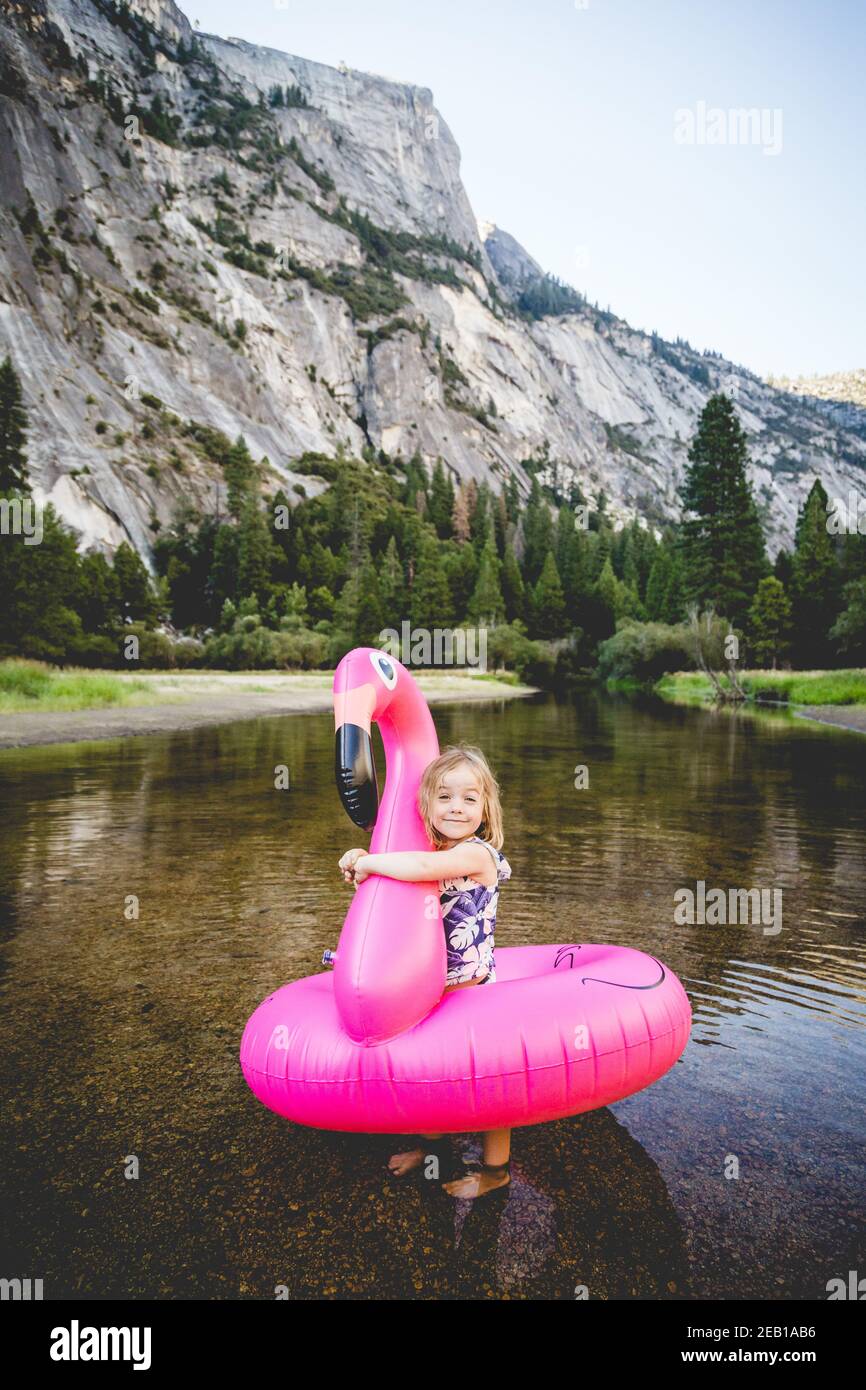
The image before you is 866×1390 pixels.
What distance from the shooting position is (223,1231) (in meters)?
3.14

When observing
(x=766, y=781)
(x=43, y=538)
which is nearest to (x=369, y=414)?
(x=43, y=538)

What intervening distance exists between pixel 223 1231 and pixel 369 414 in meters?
156

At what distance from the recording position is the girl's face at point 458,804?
394 centimetres

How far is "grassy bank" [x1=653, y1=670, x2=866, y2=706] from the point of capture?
3828cm

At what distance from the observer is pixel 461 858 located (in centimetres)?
384

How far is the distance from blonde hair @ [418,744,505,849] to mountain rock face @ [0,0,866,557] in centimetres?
6182

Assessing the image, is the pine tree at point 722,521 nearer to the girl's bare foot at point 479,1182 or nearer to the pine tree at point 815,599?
the pine tree at point 815,599

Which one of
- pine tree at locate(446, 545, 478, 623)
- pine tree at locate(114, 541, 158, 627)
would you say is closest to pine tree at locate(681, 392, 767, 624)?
pine tree at locate(446, 545, 478, 623)

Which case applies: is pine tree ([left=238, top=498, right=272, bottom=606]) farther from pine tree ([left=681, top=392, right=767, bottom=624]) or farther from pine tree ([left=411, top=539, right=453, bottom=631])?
pine tree ([left=681, top=392, right=767, bottom=624])

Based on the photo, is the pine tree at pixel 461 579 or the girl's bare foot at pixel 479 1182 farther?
the pine tree at pixel 461 579

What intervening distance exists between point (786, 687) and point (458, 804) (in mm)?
47100

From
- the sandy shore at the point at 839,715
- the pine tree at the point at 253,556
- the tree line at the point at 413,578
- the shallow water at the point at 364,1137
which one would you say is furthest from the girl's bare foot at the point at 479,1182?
the pine tree at the point at 253,556
